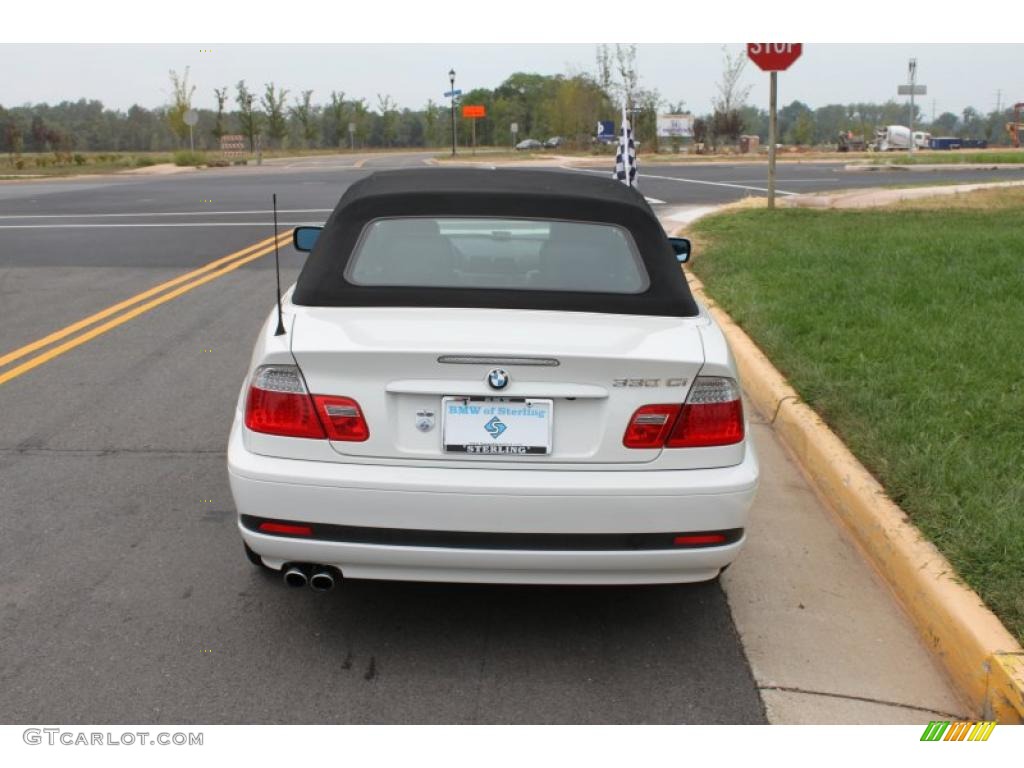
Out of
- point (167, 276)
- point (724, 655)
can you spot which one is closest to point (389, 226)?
point (724, 655)

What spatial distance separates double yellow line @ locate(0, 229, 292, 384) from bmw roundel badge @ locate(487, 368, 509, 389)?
513 cm

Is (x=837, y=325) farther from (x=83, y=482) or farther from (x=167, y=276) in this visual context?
(x=167, y=276)

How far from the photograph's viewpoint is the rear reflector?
355 centimetres

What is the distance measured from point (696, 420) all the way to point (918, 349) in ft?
12.7

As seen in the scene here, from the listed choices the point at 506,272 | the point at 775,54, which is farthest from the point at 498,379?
the point at 775,54

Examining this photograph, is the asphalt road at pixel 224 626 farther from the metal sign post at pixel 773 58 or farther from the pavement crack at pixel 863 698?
the metal sign post at pixel 773 58

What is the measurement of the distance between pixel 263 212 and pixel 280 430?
16994 millimetres

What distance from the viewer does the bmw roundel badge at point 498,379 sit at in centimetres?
345

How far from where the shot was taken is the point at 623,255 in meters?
4.29

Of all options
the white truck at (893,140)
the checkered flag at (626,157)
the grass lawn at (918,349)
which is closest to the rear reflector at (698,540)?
the grass lawn at (918,349)

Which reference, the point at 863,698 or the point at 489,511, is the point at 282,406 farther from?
the point at 863,698

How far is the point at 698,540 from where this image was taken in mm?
3574

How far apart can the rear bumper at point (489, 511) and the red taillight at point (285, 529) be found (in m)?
0.02

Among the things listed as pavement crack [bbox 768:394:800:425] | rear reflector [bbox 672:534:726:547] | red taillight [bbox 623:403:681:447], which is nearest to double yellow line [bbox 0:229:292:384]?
pavement crack [bbox 768:394:800:425]
